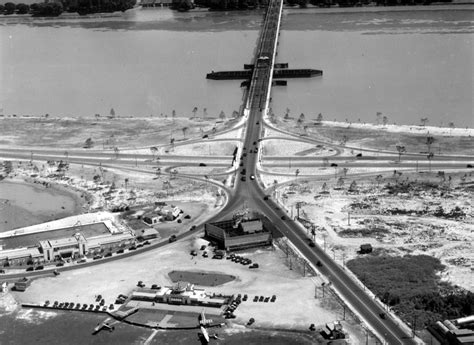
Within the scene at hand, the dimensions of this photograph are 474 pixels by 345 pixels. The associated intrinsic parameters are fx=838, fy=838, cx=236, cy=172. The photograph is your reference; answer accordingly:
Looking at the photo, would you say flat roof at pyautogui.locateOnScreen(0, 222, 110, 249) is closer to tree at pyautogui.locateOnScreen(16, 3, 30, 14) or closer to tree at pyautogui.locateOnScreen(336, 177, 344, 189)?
tree at pyautogui.locateOnScreen(336, 177, 344, 189)

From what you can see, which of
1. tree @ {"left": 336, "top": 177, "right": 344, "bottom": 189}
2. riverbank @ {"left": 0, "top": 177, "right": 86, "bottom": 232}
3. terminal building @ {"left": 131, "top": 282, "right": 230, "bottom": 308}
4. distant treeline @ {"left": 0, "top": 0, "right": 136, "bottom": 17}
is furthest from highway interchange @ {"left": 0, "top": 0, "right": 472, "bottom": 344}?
distant treeline @ {"left": 0, "top": 0, "right": 136, "bottom": 17}

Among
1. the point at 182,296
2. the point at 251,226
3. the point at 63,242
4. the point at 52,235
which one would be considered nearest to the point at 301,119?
the point at 251,226

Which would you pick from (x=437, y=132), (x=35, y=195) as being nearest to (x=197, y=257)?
(x=35, y=195)

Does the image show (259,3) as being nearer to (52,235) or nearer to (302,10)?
(302,10)

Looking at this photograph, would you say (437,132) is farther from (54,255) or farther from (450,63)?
(54,255)

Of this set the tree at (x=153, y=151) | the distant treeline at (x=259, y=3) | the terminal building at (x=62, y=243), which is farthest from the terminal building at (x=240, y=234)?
the distant treeline at (x=259, y=3)

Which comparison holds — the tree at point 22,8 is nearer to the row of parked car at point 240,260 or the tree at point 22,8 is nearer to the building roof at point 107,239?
the building roof at point 107,239
